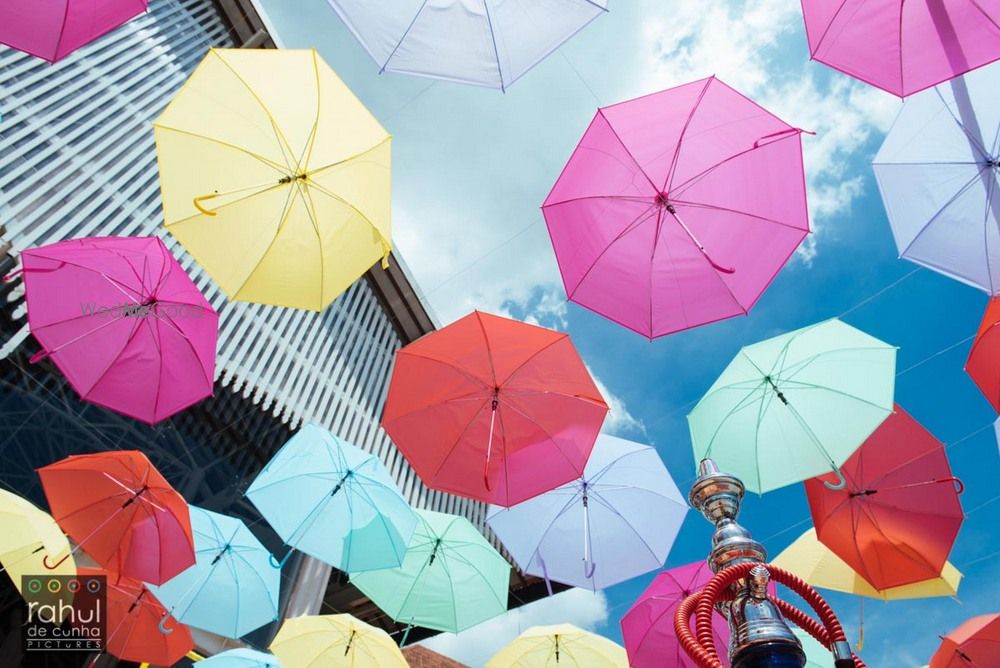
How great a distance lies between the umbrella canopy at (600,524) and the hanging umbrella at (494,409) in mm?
1547

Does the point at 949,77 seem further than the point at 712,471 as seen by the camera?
Yes

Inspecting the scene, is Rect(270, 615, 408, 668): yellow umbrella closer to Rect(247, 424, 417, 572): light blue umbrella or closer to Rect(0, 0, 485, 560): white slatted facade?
Rect(247, 424, 417, 572): light blue umbrella

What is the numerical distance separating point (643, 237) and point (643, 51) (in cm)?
222

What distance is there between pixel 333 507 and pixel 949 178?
18.0 ft

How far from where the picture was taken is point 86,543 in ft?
19.8

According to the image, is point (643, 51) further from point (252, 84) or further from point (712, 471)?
point (712, 471)

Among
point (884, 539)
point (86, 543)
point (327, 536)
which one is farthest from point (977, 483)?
point (86, 543)

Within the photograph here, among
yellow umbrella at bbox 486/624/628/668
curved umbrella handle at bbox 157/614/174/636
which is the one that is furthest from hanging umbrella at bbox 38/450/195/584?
yellow umbrella at bbox 486/624/628/668

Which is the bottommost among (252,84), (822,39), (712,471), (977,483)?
(712,471)

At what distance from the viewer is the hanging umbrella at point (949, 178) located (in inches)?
178

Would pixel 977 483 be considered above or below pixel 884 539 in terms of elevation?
above

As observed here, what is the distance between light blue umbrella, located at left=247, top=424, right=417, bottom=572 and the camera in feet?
20.8

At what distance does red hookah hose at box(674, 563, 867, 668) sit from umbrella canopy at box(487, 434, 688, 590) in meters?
5.68

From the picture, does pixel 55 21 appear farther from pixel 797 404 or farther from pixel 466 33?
pixel 797 404
